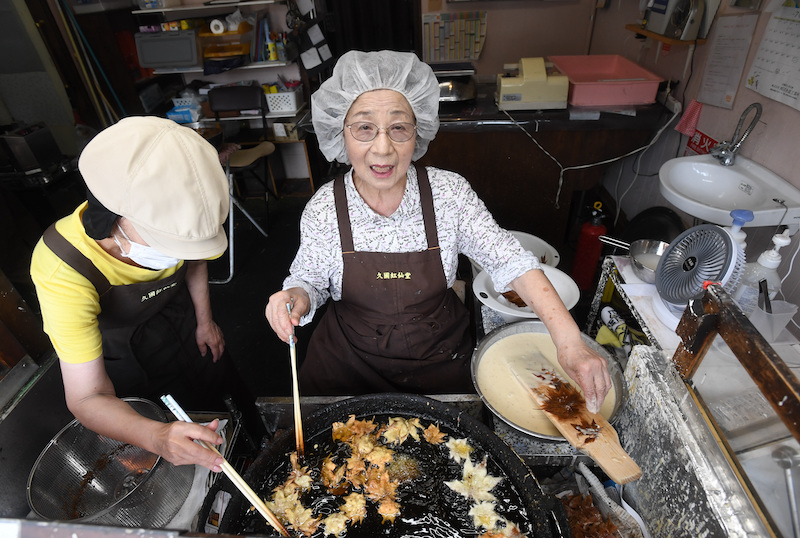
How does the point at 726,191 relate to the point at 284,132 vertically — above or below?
above

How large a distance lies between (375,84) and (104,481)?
1.65m

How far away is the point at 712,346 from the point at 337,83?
1.48 metres

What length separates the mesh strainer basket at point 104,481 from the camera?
1.13m

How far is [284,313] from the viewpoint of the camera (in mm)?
1497

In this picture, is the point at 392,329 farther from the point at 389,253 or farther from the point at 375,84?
the point at 375,84

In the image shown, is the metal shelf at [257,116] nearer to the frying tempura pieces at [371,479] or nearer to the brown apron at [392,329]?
the brown apron at [392,329]

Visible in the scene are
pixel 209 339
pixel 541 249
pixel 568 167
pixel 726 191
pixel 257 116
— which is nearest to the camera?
pixel 209 339

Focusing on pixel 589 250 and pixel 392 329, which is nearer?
pixel 392 329

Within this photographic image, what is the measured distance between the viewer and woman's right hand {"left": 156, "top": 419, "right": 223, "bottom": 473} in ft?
3.58

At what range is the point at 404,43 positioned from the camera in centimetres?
626

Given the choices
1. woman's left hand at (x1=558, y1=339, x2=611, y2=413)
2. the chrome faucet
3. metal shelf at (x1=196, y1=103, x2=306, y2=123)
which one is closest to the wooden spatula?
woman's left hand at (x1=558, y1=339, x2=611, y2=413)

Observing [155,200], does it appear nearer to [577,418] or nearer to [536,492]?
[536,492]

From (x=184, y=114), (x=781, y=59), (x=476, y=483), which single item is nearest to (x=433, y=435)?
(x=476, y=483)

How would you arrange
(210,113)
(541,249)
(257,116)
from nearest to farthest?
(541,249) → (257,116) → (210,113)
